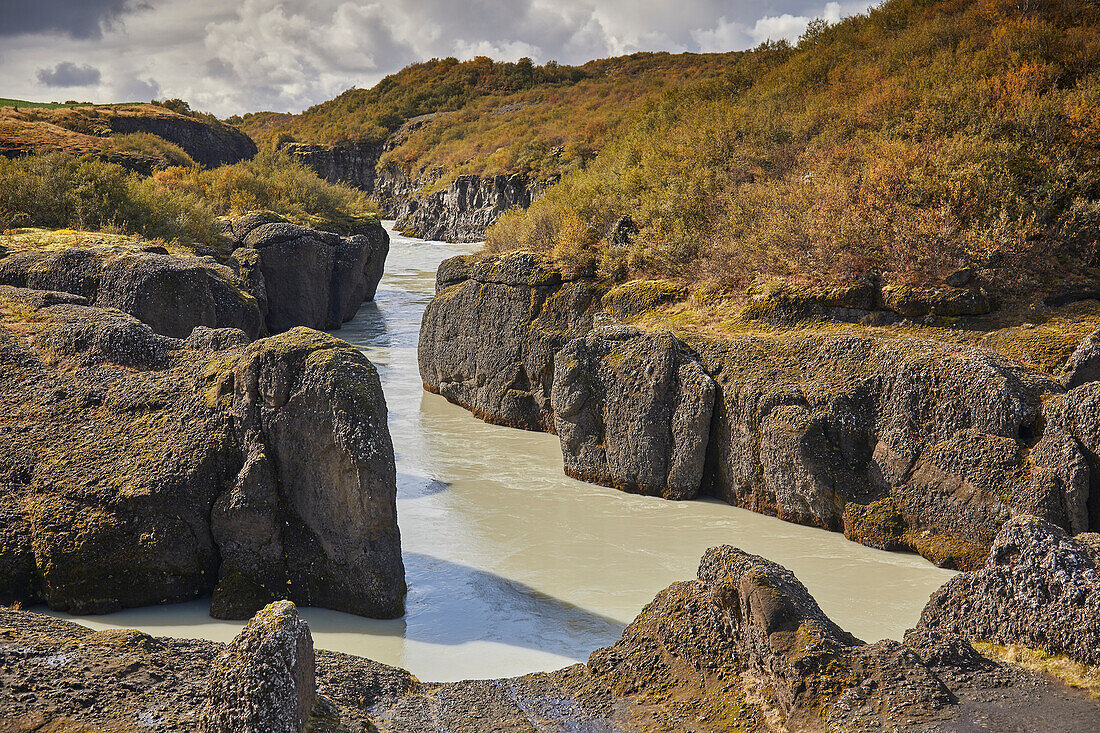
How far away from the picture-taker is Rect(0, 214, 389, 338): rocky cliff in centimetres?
1088

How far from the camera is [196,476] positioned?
6.54 m

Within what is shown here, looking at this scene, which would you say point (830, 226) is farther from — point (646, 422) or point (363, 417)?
point (363, 417)

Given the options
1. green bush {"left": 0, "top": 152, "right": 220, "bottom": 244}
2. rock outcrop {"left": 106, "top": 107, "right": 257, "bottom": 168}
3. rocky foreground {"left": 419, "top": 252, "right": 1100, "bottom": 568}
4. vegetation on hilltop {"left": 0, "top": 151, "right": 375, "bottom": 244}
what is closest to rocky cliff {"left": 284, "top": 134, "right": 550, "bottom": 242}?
rock outcrop {"left": 106, "top": 107, "right": 257, "bottom": 168}

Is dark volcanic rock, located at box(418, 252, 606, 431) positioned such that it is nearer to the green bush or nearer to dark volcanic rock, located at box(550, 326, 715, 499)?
dark volcanic rock, located at box(550, 326, 715, 499)

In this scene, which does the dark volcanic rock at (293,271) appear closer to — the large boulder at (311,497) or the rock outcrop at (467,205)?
the large boulder at (311,497)

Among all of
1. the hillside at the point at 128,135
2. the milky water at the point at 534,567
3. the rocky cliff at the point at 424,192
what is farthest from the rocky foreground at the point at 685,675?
the rocky cliff at the point at 424,192

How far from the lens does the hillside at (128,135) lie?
26.1 metres

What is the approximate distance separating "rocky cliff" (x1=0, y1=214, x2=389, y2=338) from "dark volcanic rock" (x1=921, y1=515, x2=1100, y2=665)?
10051mm

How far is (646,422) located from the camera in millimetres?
9289

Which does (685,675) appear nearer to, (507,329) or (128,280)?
(507,329)

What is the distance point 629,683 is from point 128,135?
34.3 metres

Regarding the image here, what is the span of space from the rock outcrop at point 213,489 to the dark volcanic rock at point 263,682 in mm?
3189

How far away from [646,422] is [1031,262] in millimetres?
4340

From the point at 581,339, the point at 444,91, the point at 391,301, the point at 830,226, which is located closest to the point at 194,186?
the point at 391,301
